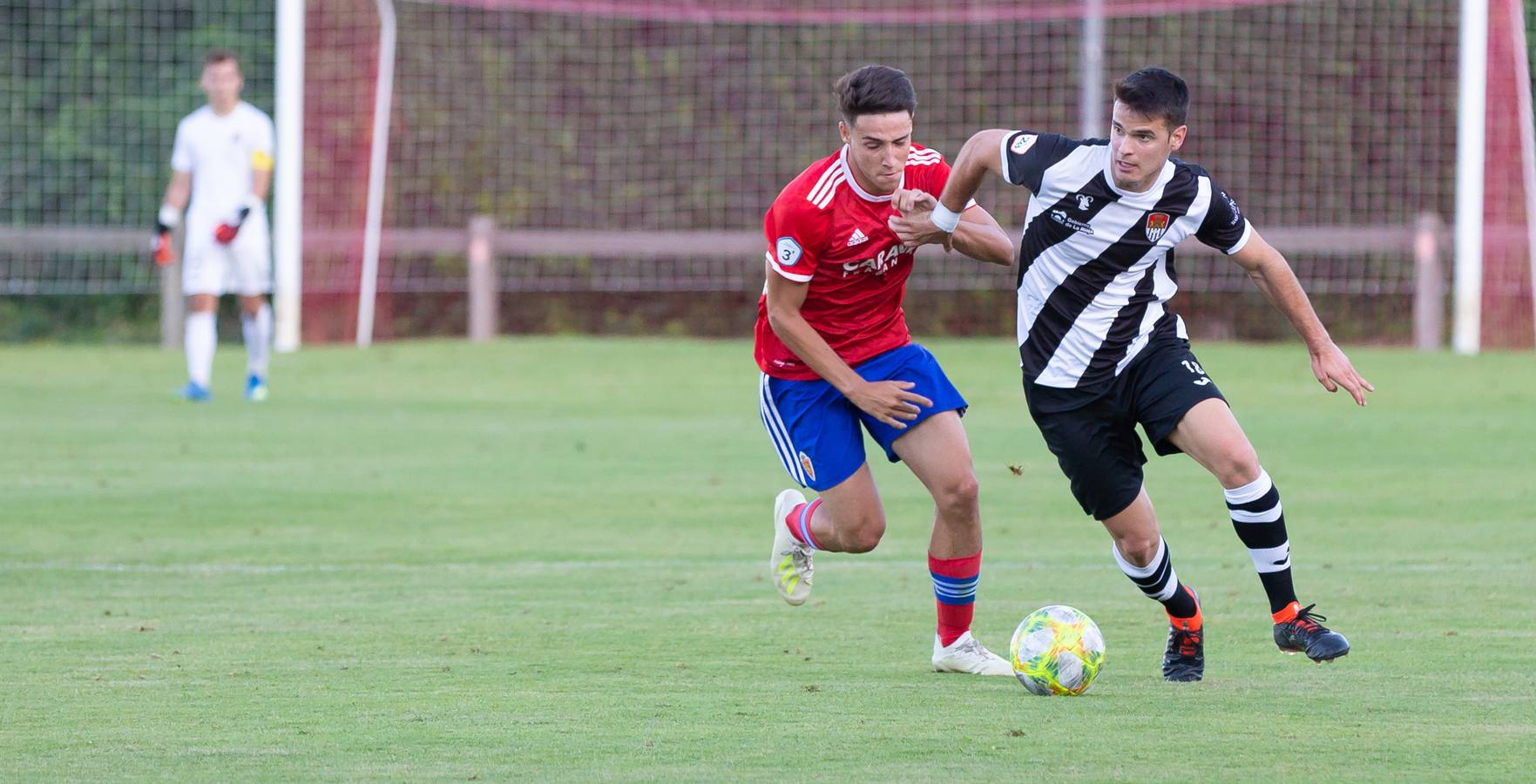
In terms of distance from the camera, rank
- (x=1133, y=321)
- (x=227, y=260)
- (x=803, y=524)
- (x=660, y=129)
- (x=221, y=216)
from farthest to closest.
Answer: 1. (x=660, y=129)
2. (x=221, y=216)
3. (x=227, y=260)
4. (x=803, y=524)
5. (x=1133, y=321)

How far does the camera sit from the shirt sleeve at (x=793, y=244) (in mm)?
6371

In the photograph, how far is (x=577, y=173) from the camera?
23578 mm

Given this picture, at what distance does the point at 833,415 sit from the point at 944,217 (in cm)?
87

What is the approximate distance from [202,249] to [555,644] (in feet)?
32.1

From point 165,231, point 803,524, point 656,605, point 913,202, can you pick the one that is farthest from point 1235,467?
point 165,231

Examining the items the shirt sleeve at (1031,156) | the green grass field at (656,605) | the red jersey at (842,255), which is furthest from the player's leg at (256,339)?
the shirt sleeve at (1031,156)

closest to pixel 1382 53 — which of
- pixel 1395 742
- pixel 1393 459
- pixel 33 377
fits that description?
pixel 1393 459

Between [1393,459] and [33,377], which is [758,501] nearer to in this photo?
[1393,459]

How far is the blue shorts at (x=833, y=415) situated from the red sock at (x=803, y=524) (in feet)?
0.44

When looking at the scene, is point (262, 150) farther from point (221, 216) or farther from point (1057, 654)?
point (1057, 654)

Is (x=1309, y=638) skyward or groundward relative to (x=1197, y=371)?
groundward

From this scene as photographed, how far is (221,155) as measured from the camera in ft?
51.1

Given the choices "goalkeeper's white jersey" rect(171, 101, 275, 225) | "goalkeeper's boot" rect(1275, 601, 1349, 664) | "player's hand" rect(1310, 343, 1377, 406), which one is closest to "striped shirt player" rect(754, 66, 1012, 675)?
"goalkeeper's boot" rect(1275, 601, 1349, 664)

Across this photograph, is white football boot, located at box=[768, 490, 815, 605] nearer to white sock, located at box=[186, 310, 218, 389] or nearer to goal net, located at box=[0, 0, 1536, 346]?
white sock, located at box=[186, 310, 218, 389]
